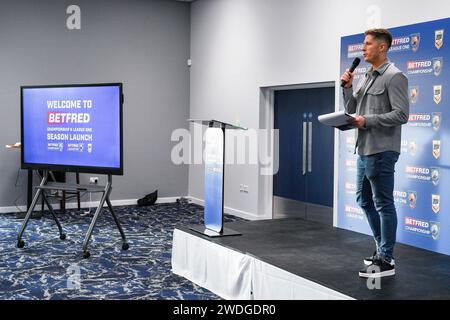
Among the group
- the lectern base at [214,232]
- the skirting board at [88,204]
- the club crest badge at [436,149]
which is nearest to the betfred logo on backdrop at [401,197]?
the club crest badge at [436,149]

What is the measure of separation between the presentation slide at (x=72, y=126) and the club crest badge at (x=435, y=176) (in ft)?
9.83

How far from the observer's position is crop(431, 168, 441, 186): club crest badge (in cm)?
513

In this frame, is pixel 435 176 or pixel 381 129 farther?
pixel 435 176

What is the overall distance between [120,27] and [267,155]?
3.28 m

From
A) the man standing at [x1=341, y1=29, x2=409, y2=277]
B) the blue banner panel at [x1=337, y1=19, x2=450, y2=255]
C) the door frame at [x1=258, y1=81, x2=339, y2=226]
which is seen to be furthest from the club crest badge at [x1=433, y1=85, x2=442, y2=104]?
the door frame at [x1=258, y1=81, x2=339, y2=226]

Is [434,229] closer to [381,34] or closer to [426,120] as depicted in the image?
[426,120]

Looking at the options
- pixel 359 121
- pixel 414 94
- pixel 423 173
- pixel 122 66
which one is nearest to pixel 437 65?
pixel 414 94

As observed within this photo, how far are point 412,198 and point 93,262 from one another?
313 centimetres

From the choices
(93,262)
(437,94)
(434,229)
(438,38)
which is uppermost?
(438,38)

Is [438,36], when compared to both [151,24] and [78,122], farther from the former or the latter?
[151,24]

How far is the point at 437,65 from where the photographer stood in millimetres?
5121
